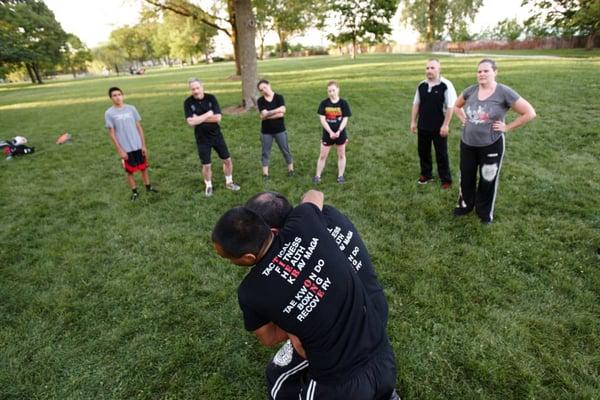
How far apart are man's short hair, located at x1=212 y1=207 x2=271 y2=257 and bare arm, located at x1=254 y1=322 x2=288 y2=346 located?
493 mm

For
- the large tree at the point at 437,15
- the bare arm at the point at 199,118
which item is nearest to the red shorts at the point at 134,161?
the bare arm at the point at 199,118

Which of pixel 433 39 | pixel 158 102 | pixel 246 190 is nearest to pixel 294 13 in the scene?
pixel 158 102

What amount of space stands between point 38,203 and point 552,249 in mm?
8336

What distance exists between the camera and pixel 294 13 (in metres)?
19.3

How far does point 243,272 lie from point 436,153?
384 centimetres

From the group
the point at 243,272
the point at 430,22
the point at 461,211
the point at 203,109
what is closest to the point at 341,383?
the point at 243,272

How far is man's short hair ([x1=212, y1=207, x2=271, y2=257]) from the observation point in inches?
67.2

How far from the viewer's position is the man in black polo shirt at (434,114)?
207 inches

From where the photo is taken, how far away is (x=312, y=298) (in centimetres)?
171

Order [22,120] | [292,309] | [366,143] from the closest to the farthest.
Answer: [292,309] < [366,143] < [22,120]

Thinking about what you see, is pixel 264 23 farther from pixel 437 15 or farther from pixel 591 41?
pixel 591 41

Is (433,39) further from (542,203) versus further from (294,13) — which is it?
(542,203)

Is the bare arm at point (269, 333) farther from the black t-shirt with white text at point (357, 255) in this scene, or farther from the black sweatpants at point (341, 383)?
the black t-shirt with white text at point (357, 255)

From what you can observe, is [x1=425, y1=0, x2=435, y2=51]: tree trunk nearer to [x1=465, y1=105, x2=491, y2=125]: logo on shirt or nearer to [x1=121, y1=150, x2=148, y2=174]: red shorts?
[x1=465, y1=105, x2=491, y2=125]: logo on shirt
